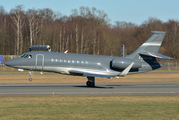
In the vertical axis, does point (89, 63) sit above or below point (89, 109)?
above

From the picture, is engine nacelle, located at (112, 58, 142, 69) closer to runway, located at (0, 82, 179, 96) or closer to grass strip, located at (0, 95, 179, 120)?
runway, located at (0, 82, 179, 96)

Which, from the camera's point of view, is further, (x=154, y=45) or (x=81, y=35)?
(x=81, y=35)

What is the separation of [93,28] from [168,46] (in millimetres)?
29333

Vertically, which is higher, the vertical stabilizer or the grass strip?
the vertical stabilizer

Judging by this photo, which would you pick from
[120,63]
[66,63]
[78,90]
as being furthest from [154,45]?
[78,90]

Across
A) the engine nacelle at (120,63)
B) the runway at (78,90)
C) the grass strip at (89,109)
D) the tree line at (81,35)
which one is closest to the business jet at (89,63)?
the engine nacelle at (120,63)

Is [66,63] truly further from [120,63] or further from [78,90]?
[120,63]

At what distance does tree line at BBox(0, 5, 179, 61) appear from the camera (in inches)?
3248

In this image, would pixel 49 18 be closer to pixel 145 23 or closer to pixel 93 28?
pixel 93 28

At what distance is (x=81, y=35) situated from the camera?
89.0m

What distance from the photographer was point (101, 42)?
288ft

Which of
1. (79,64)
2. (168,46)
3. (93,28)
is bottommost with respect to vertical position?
(79,64)

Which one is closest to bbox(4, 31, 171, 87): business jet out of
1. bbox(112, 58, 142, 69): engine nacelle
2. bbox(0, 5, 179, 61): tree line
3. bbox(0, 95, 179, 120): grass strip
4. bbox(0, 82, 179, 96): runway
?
bbox(112, 58, 142, 69): engine nacelle

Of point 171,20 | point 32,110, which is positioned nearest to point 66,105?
point 32,110
